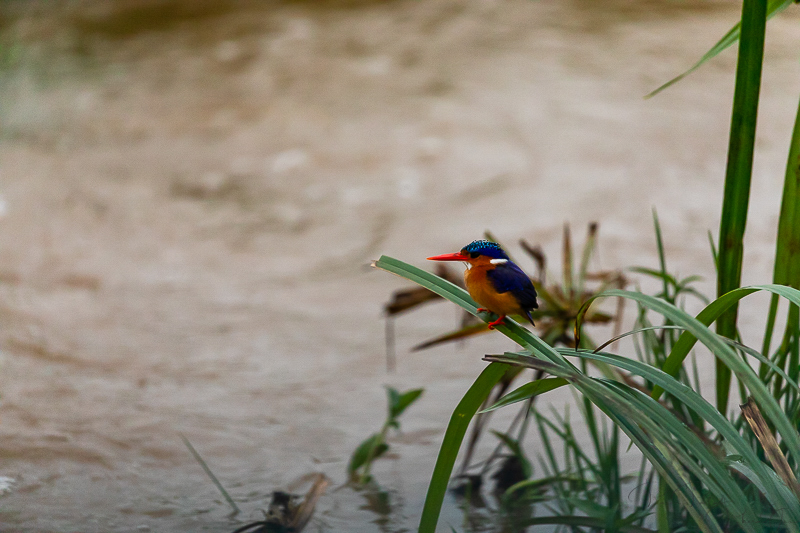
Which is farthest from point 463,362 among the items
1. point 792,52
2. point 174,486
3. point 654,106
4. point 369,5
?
point 369,5

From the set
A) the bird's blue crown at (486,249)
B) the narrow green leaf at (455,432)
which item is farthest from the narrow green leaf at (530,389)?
the bird's blue crown at (486,249)

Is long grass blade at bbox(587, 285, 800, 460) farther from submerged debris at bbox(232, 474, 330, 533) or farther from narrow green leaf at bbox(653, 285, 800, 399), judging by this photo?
submerged debris at bbox(232, 474, 330, 533)

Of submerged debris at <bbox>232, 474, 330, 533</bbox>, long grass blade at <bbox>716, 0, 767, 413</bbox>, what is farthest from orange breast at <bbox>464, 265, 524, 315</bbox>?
submerged debris at <bbox>232, 474, 330, 533</bbox>

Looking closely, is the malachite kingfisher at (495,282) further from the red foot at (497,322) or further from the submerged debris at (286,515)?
the submerged debris at (286,515)

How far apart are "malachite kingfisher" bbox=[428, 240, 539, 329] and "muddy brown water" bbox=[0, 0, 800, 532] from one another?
1.94ft

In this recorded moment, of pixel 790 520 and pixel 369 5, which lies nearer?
pixel 790 520

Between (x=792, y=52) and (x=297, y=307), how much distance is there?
2.45 m

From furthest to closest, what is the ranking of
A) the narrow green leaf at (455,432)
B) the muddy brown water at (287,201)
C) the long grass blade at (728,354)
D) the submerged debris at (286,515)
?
the muddy brown water at (287,201), the submerged debris at (286,515), the narrow green leaf at (455,432), the long grass blade at (728,354)

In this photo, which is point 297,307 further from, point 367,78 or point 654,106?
point 654,106

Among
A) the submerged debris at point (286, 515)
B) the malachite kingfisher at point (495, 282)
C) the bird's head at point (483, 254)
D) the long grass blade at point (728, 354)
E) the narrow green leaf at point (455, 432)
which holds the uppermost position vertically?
the bird's head at point (483, 254)

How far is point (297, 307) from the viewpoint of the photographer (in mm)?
2264

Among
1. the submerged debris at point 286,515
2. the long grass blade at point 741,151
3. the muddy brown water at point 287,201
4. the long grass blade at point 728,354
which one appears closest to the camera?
the long grass blade at point 728,354

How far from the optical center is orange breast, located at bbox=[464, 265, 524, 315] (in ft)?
2.16

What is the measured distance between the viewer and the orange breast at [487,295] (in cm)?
66
